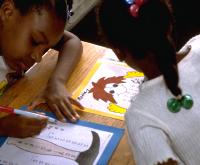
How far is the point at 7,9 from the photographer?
1097mm

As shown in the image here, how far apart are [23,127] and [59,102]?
5.3 inches

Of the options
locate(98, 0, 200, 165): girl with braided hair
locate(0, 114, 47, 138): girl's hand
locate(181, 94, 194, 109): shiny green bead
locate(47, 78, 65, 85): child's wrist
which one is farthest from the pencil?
locate(181, 94, 194, 109): shiny green bead

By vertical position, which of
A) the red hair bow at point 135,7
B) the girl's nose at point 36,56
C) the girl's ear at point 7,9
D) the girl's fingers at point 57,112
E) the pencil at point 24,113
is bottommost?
the girl's fingers at point 57,112

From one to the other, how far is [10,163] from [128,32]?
1.35 feet

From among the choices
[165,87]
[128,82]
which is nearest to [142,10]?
[165,87]

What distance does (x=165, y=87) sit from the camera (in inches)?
35.2

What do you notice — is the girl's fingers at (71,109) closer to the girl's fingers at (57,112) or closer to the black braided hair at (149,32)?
the girl's fingers at (57,112)

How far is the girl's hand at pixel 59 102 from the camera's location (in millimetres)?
1126

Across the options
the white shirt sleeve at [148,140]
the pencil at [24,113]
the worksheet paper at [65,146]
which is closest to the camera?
the white shirt sleeve at [148,140]

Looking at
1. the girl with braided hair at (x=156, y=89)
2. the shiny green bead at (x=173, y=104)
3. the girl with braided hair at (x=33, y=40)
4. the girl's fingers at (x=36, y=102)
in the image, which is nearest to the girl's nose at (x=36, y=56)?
the girl with braided hair at (x=33, y=40)

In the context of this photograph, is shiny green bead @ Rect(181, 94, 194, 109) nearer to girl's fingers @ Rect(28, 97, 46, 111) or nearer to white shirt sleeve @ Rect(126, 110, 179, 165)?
white shirt sleeve @ Rect(126, 110, 179, 165)

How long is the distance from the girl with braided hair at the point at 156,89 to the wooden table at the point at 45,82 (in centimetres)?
11

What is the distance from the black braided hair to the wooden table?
0.22m

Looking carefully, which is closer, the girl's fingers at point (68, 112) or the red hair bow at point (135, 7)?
the red hair bow at point (135, 7)
